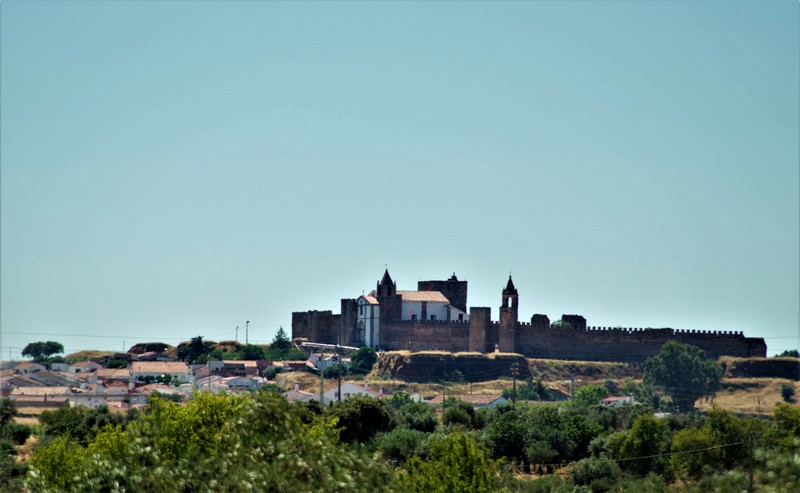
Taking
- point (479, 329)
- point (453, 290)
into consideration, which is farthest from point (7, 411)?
point (453, 290)

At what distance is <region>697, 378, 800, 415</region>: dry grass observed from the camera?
61.9 meters

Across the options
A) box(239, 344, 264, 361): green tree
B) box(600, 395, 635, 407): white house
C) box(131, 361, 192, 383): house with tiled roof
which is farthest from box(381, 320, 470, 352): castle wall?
box(600, 395, 635, 407): white house

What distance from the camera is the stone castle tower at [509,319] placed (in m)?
78.1

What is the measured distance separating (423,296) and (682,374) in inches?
828

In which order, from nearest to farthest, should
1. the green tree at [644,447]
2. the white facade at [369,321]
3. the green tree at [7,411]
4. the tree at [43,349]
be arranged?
the green tree at [644,447]
the green tree at [7,411]
the white facade at [369,321]
the tree at [43,349]

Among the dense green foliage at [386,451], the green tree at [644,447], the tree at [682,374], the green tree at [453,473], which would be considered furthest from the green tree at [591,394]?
the green tree at [453,473]

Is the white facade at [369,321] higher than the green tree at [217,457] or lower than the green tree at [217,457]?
higher

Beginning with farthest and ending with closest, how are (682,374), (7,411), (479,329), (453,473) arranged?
(479,329), (682,374), (7,411), (453,473)

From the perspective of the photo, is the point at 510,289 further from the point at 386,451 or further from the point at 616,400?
the point at 386,451

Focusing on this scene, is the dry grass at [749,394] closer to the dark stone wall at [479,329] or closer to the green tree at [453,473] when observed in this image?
the dark stone wall at [479,329]

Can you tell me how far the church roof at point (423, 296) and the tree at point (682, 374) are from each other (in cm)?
1735

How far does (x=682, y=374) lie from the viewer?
68.9 metres

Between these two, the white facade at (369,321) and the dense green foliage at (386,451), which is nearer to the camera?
the dense green foliage at (386,451)

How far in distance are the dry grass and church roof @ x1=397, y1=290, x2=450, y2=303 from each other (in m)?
21.9
